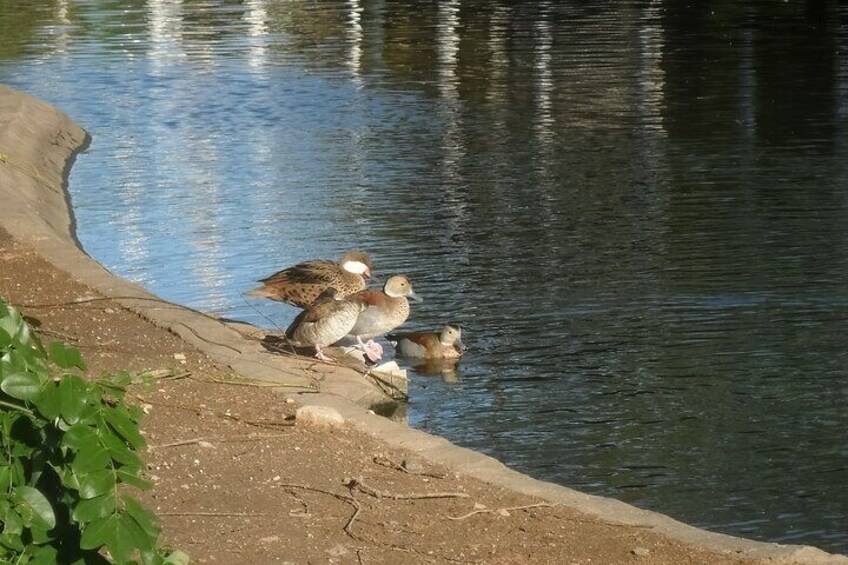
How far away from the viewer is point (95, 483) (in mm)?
4531

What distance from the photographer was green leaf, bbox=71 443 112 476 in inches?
178

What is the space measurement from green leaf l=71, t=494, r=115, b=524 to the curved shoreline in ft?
10.6

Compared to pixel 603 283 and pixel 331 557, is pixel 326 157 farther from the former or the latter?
pixel 331 557

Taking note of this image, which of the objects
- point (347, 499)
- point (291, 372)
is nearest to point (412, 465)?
point (347, 499)

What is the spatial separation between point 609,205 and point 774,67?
1167 cm

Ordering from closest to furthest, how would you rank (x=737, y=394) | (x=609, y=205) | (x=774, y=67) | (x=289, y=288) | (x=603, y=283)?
1. (x=737, y=394)
2. (x=289, y=288)
3. (x=603, y=283)
4. (x=609, y=205)
5. (x=774, y=67)

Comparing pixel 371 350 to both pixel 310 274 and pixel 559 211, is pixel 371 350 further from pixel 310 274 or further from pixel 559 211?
pixel 559 211

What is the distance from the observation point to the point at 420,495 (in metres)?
7.38

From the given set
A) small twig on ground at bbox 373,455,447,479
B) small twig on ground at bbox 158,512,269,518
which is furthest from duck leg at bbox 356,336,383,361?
small twig on ground at bbox 158,512,269,518

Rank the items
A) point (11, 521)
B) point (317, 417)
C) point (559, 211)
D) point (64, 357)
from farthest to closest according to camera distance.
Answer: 1. point (559, 211)
2. point (317, 417)
3. point (64, 357)
4. point (11, 521)

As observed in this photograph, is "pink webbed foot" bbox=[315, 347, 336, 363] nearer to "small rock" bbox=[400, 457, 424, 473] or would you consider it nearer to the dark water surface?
→ the dark water surface

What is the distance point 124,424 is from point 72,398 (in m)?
0.20

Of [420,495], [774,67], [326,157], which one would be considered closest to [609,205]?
[326,157]

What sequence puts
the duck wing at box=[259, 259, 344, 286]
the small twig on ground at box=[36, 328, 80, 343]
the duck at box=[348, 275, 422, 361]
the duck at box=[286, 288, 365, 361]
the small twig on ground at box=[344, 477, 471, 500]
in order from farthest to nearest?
the duck wing at box=[259, 259, 344, 286], the duck at box=[348, 275, 422, 361], the duck at box=[286, 288, 365, 361], the small twig on ground at box=[36, 328, 80, 343], the small twig on ground at box=[344, 477, 471, 500]
